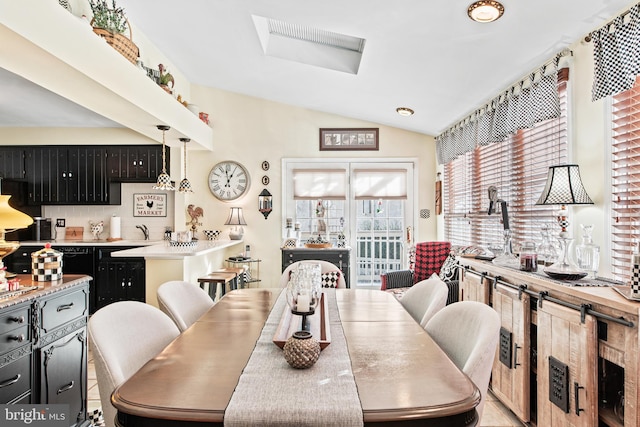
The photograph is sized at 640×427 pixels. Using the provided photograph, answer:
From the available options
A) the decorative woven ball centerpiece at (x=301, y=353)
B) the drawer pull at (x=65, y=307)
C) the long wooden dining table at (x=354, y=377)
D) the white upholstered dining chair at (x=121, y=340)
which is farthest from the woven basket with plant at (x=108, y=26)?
the decorative woven ball centerpiece at (x=301, y=353)

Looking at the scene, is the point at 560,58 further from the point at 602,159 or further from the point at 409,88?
the point at 409,88

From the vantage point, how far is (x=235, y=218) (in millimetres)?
5531

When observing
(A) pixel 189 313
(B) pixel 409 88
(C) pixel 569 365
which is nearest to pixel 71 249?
(A) pixel 189 313

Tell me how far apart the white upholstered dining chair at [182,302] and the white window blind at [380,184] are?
3.67 metres

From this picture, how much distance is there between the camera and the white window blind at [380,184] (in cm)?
576

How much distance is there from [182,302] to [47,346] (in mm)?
683

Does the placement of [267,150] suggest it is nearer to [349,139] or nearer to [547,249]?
[349,139]

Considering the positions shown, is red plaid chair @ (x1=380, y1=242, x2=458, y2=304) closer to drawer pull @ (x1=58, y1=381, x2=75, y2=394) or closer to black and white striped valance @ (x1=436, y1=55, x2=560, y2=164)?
black and white striped valance @ (x1=436, y1=55, x2=560, y2=164)

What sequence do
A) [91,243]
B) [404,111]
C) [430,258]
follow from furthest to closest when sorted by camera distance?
[91,243], [404,111], [430,258]

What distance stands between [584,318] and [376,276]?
A: 410 centimetres

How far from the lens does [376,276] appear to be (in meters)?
5.84

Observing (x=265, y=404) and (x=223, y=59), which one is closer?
(x=265, y=404)

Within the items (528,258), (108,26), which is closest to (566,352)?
(528,258)

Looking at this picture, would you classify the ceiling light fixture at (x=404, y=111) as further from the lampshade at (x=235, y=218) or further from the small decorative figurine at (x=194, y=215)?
the small decorative figurine at (x=194, y=215)
